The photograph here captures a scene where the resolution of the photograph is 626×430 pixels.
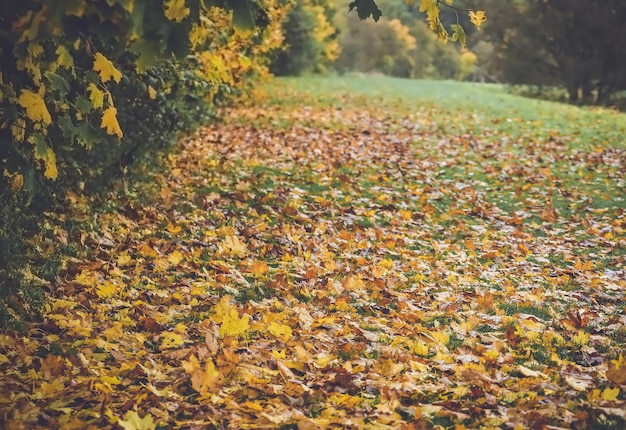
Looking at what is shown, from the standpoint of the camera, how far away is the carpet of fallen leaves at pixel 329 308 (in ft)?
12.5

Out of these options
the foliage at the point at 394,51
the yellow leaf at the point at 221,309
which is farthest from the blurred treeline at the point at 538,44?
the yellow leaf at the point at 221,309

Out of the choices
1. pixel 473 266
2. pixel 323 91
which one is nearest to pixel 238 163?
pixel 473 266

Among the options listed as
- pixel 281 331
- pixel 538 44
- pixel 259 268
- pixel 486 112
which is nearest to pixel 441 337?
pixel 281 331

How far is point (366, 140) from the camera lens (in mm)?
14062

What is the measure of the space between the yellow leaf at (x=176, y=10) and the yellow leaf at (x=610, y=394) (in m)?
2.95

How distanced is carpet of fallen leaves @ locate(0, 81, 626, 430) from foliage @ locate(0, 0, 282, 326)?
459mm

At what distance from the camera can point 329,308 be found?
541cm

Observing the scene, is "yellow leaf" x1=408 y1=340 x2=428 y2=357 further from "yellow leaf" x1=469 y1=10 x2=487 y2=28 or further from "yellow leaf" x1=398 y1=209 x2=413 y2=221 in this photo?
"yellow leaf" x1=398 y1=209 x2=413 y2=221

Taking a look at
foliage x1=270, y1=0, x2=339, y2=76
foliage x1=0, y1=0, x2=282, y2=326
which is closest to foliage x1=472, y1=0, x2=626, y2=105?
foliage x1=270, y1=0, x2=339, y2=76

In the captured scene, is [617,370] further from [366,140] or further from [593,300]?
[366,140]

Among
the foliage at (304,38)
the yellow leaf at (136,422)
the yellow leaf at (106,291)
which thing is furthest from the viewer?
the foliage at (304,38)

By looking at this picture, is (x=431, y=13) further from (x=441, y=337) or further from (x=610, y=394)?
(x=610, y=394)

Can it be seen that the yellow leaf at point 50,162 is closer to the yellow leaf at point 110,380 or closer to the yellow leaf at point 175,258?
the yellow leaf at point 110,380

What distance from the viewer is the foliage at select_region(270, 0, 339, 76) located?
33.6m
